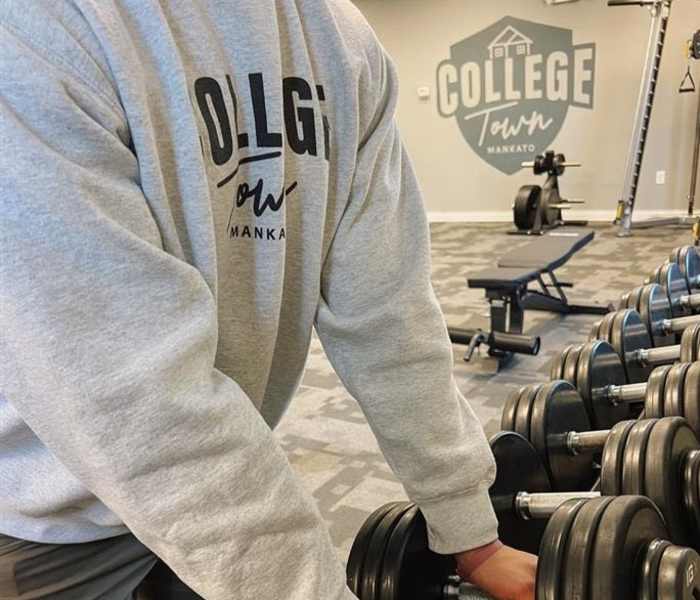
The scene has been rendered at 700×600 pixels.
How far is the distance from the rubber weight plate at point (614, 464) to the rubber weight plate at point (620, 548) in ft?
0.94

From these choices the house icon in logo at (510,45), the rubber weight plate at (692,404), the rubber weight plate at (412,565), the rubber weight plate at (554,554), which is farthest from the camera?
the house icon in logo at (510,45)

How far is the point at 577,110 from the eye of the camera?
6.37 meters

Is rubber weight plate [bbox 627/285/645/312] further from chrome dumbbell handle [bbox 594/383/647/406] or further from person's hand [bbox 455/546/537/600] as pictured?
person's hand [bbox 455/546/537/600]

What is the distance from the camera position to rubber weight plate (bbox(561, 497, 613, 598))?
843 mm

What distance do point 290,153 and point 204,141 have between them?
11 cm

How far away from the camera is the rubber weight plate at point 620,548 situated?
2.80 feet

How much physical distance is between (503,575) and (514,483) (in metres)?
0.41

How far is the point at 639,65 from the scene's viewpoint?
611 cm

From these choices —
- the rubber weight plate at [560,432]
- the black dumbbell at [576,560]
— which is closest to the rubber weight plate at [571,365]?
the rubber weight plate at [560,432]

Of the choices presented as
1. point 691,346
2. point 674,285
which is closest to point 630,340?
point 691,346

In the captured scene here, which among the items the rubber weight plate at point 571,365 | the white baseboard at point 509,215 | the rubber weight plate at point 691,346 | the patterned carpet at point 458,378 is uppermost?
the white baseboard at point 509,215

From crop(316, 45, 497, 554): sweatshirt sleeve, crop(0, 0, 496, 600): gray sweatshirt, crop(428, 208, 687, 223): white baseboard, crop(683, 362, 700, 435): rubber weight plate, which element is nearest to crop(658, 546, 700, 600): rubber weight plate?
crop(316, 45, 497, 554): sweatshirt sleeve

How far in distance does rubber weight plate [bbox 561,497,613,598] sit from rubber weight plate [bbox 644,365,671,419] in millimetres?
672

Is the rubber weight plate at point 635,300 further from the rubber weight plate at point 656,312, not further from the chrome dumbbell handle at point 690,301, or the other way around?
the chrome dumbbell handle at point 690,301
